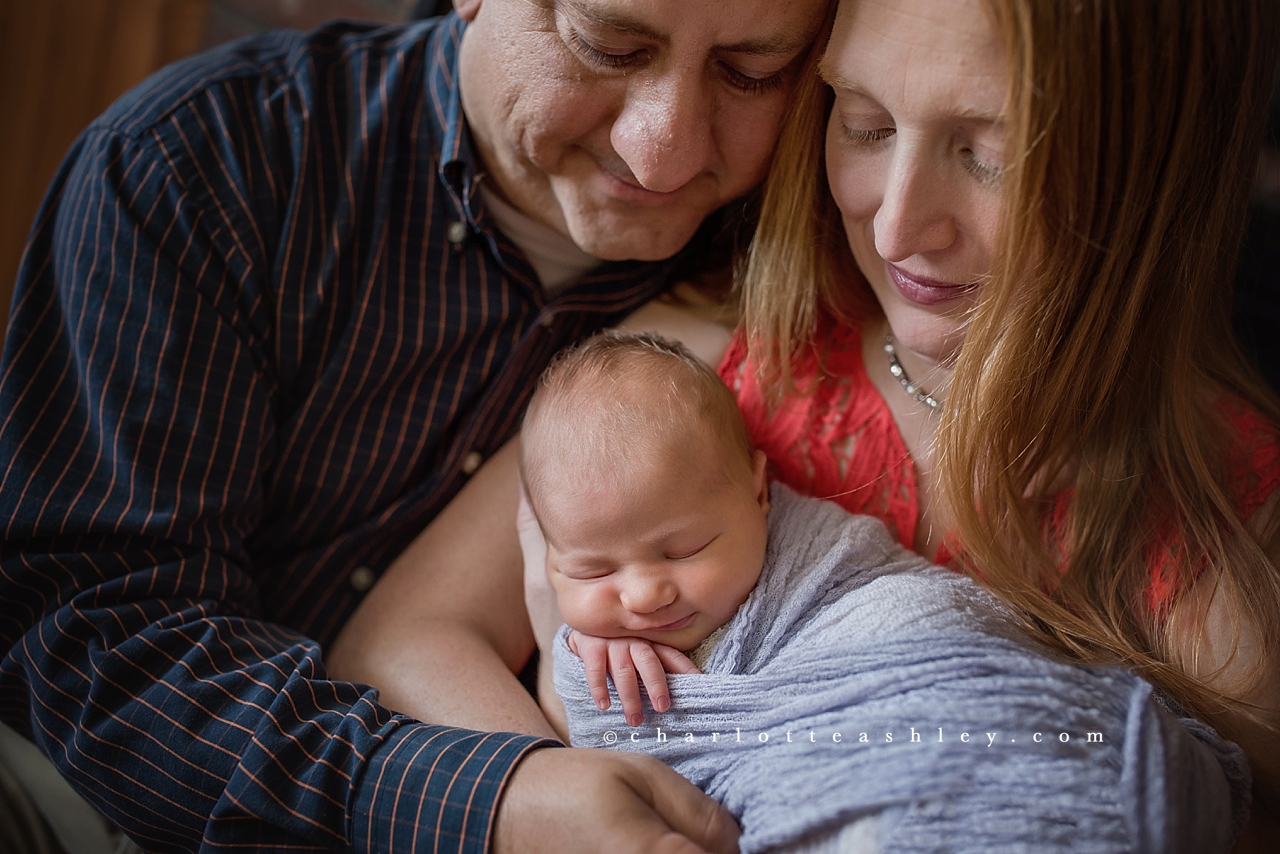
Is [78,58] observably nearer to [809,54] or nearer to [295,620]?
[295,620]

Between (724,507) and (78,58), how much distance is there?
6.03 feet

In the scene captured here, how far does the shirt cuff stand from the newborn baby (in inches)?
4.8

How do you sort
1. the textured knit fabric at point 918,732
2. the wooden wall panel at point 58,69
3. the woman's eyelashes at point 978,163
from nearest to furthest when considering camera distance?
1. the textured knit fabric at point 918,732
2. the woman's eyelashes at point 978,163
3. the wooden wall panel at point 58,69

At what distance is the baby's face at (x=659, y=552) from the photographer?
1.13 meters

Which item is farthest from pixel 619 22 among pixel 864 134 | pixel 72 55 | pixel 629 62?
pixel 72 55

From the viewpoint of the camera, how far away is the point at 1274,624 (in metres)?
1.10

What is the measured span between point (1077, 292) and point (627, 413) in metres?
0.53

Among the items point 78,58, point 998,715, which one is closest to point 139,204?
point 78,58

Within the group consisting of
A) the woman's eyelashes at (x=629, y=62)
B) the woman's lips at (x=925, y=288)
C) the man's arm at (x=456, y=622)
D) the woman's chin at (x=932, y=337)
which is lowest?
the man's arm at (x=456, y=622)

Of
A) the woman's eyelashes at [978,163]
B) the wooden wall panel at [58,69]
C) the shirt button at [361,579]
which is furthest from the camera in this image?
the wooden wall panel at [58,69]

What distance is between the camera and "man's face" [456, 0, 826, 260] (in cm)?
114

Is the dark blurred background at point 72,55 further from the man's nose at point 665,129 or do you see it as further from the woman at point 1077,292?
the woman at point 1077,292

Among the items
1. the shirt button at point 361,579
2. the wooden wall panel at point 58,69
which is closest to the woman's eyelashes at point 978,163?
the shirt button at point 361,579

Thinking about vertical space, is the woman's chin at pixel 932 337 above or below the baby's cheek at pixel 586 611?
above
